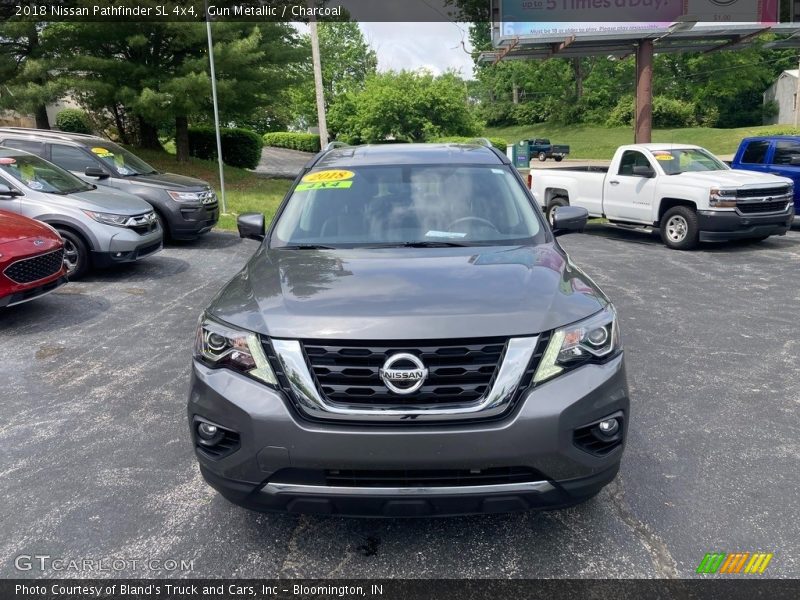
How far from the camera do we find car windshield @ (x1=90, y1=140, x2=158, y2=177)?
444 inches

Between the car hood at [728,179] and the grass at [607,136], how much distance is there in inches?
1129

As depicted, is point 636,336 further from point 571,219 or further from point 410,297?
point 410,297

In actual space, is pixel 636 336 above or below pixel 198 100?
below

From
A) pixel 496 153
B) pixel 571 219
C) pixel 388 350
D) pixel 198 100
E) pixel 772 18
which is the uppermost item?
pixel 772 18

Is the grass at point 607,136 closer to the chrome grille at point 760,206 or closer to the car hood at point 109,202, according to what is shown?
the chrome grille at point 760,206

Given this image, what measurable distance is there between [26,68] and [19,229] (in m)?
12.9

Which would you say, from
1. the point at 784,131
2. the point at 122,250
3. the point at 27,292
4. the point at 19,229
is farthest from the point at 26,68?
the point at 784,131

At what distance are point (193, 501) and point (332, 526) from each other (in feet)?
2.60

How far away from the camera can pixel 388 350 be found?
252 centimetres

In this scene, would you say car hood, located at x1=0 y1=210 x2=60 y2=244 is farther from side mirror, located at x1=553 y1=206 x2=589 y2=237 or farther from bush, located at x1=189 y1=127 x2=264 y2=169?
bush, located at x1=189 y1=127 x2=264 y2=169

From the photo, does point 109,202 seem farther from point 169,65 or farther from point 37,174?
point 169,65

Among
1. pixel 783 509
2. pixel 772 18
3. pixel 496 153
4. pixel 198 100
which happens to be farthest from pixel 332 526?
pixel 772 18

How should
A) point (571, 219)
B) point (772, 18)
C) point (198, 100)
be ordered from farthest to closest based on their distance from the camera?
point (772, 18) < point (198, 100) < point (571, 219)

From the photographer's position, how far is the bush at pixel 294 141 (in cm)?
4154
